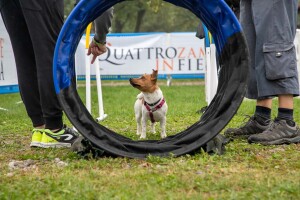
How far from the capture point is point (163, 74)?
16.4 m

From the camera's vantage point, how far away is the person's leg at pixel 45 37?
4.02 m

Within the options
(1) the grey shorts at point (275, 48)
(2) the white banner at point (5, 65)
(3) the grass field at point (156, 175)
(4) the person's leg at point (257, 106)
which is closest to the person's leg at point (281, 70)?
(1) the grey shorts at point (275, 48)

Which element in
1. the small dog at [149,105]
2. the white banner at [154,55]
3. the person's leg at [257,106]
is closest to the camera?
the person's leg at [257,106]

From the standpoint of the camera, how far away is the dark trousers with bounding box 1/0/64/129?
13.2 ft

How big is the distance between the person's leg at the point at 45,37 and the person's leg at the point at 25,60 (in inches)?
9.8

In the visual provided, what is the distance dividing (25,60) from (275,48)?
6.97ft

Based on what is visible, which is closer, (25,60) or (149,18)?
(25,60)

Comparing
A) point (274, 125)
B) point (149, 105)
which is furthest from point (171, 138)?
point (149, 105)

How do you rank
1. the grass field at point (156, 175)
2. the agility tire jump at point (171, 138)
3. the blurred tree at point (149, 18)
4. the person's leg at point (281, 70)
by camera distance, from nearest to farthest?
the grass field at point (156, 175) → the agility tire jump at point (171, 138) → the person's leg at point (281, 70) → the blurred tree at point (149, 18)

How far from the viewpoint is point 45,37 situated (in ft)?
13.4

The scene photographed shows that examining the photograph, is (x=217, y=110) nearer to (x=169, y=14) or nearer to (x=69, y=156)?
(x=69, y=156)

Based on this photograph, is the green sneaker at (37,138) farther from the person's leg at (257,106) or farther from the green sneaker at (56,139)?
the person's leg at (257,106)

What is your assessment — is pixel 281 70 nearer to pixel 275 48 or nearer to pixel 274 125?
pixel 275 48

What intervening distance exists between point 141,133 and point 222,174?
224cm
